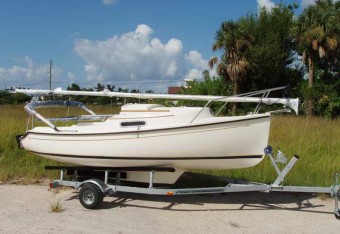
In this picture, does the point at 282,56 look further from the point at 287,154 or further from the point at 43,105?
the point at 43,105

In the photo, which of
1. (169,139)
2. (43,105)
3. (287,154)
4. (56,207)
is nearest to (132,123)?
(169,139)

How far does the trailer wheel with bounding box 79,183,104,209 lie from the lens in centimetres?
669

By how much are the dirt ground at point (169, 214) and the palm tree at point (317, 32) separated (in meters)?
21.0

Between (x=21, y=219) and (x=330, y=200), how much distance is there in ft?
16.2

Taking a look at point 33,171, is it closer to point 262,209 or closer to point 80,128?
point 80,128

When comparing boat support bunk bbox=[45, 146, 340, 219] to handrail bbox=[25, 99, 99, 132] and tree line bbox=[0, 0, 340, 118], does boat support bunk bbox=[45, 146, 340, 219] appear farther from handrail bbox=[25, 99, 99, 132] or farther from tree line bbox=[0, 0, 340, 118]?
tree line bbox=[0, 0, 340, 118]

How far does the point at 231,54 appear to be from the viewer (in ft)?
103

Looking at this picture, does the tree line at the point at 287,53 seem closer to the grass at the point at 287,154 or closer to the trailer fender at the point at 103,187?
the grass at the point at 287,154

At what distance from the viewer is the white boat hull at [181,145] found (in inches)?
250

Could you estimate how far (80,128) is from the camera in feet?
23.9

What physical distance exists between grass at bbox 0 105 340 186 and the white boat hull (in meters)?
2.24

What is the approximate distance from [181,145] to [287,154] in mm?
4622

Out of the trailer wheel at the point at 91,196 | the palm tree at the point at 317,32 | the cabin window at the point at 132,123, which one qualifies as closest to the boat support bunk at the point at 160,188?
the trailer wheel at the point at 91,196

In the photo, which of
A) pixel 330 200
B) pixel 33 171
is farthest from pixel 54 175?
pixel 330 200
